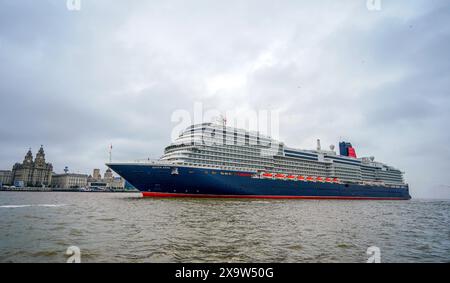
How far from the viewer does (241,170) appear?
4834 centimetres

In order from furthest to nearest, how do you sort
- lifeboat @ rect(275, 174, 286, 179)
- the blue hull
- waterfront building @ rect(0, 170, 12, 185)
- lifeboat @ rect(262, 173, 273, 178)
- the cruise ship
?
waterfront building @ rect(0, 170, 12, 185) < lifeboat @ rect(275, 174, 286, 179) < lifeboat @ rect(262, 173, 273, 178) < the cruise ship < the blue hull

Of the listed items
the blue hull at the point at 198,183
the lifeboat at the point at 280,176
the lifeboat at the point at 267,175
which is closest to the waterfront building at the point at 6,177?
the blue hull at the point at 198,183

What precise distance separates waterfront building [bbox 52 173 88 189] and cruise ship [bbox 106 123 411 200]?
586 ft

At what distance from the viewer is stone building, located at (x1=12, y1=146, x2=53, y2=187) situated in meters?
173

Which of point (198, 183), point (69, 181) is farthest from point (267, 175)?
point (69, 181)

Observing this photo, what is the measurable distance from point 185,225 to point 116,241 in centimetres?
463

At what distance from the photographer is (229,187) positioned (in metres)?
45.0

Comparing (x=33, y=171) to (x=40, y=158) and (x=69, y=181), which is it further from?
(x=69, y=181)

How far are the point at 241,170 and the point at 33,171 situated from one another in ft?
639

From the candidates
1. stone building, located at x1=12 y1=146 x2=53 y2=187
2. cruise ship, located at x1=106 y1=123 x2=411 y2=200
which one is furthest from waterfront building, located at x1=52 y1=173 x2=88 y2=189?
cruise ship, located at x1=106 y1=123 x2=411 y2=200

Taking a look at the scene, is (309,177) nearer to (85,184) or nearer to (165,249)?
(165,249)

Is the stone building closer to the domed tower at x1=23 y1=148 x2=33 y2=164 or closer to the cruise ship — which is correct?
the domed tower at x1=23 y1=148 x2=33 y2=164

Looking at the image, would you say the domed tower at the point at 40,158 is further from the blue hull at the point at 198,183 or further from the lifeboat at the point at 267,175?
the lifeboat at the point at 267,175
